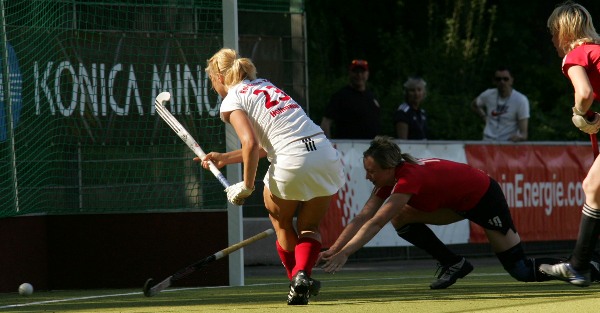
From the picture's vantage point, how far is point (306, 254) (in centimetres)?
821

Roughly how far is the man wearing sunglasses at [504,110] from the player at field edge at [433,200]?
572 cm

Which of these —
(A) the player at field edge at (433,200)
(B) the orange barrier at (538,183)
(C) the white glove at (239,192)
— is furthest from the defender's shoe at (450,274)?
(B) the orange barrier at (538,183)

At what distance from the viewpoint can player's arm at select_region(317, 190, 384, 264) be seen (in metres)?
8.16

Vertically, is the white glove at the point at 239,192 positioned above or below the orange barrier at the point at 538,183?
above

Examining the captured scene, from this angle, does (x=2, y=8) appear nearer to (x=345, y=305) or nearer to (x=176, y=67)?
(x=176, y=67)

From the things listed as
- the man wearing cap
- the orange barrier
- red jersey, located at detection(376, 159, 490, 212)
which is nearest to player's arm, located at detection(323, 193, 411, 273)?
red jersey, located at detection(376, 159, 490, 212)

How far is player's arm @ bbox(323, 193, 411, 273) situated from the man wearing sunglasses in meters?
6.72

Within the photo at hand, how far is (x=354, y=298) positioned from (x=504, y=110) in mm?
7162

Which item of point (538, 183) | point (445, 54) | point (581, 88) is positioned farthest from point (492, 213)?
point (445, 54)

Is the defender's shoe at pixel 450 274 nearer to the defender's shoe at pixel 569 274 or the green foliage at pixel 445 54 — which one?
the defender's shoe at pixel 569 274

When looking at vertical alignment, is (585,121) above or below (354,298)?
above

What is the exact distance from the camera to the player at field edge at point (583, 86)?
298 inches

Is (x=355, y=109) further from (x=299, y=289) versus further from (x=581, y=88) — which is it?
(x=581, y=88)

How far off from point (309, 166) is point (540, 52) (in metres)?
20.9
